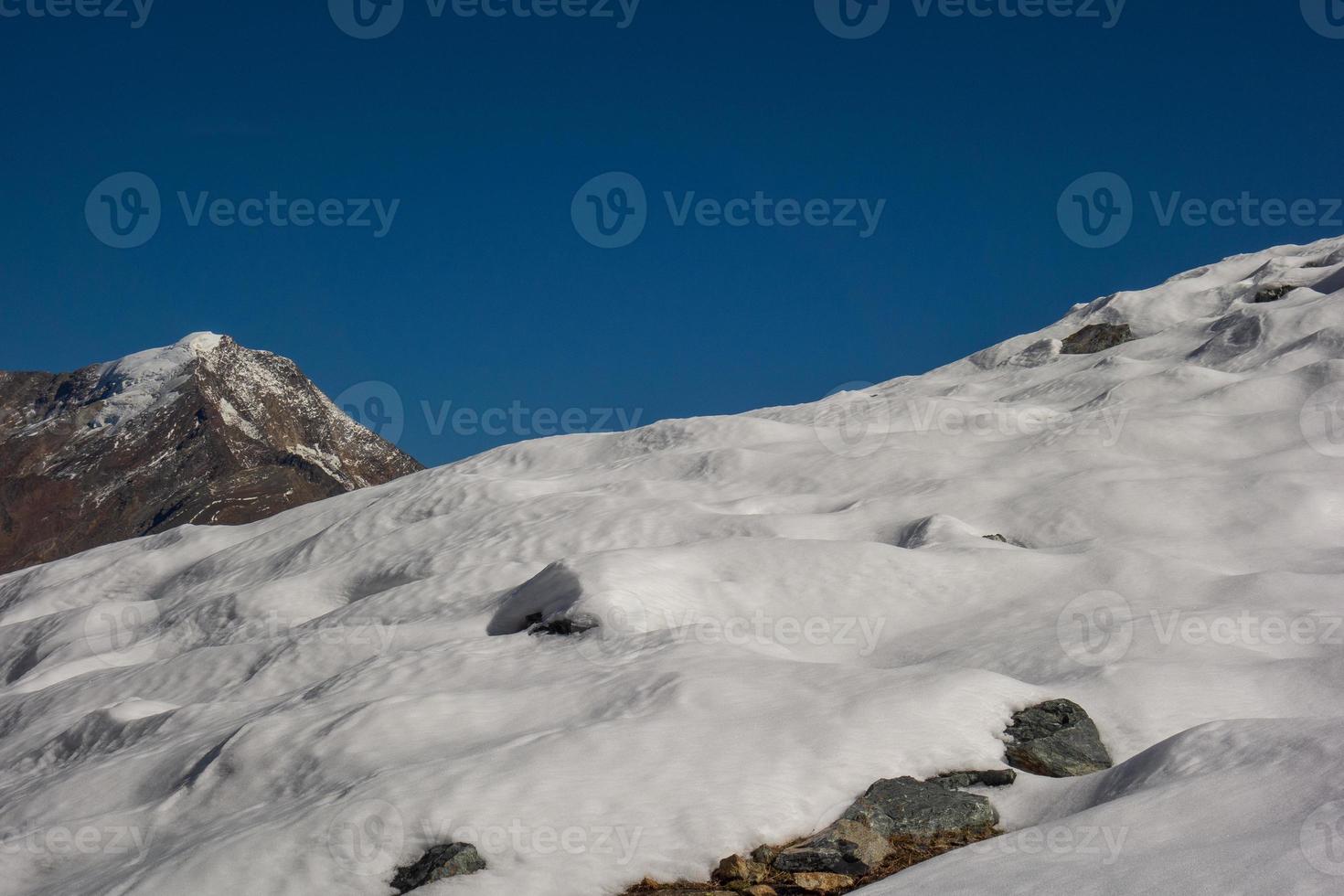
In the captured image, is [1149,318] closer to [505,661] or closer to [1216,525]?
[1216,525]

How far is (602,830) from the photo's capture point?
464 inches

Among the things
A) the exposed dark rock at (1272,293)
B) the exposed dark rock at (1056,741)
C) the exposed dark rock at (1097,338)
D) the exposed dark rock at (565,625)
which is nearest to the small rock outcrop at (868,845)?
the exposed dark rock at (1056,741)

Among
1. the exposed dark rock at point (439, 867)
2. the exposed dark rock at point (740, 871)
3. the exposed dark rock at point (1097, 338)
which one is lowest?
the exposed dark rock at point (740, 871)

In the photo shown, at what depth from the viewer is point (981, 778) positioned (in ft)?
42.8

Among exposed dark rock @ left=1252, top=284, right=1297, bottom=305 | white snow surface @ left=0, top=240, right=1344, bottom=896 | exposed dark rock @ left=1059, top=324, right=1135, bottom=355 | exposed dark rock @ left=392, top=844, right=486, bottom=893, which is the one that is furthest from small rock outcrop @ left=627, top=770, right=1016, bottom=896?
exposed dark rock @ left=1252, top=284, right=1297, bottom=305

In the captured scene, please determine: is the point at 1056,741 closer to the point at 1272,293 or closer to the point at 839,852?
the point at 839,852

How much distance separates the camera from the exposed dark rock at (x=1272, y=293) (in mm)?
49594

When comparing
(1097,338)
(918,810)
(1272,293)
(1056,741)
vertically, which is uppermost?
(1272,293)

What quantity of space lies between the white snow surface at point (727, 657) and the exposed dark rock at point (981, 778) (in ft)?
0.55

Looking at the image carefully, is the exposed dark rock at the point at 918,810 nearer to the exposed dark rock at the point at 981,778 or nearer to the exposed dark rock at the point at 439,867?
the exposed dark rock at the point at 981,778

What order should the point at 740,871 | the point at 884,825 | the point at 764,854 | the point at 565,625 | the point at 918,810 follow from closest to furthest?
the point at 740,871 → the point at 764,854 → the point at 884,825 → the point at 918,810 → the point at 565,625

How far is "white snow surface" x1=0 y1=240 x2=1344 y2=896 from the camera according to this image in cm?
1146

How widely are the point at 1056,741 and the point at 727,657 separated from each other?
4.79 m

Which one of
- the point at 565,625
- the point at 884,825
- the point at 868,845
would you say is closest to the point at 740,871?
the point at 868,845
